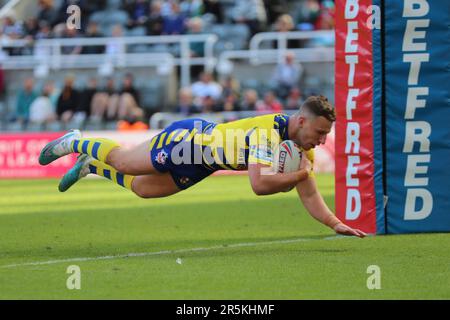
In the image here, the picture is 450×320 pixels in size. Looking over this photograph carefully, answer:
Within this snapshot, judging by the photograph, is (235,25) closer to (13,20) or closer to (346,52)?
(13,20)

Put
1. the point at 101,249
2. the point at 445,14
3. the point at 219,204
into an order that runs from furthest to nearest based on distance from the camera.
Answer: the point at 219,204 < the point at 445,14 < the point at 101,249

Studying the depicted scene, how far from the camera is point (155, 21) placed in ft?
93.1

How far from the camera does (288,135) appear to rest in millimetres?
9945

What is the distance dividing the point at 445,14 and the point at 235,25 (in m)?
16.9

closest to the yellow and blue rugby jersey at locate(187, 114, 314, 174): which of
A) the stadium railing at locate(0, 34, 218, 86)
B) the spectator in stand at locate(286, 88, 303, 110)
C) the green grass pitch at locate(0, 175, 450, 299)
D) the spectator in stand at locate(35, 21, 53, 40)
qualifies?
the green grass pitch at locate(0, 175, 450, 299)

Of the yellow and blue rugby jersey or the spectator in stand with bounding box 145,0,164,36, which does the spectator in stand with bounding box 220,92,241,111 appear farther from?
the yellow and blue rugby jersey

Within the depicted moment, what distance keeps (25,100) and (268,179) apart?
18737 millimetres

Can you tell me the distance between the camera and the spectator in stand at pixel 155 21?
28.3 meters

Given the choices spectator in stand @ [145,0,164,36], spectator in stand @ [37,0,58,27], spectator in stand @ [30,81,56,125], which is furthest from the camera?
spectator in stand @ [37,0,58,27]

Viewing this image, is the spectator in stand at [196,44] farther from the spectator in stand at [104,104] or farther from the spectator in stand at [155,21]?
the spectator in stand at [104,104]

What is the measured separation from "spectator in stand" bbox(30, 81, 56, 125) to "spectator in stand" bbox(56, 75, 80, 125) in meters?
0.23

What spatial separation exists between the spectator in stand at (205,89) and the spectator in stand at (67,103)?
3038mm

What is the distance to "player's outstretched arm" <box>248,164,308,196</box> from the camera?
9.57m
